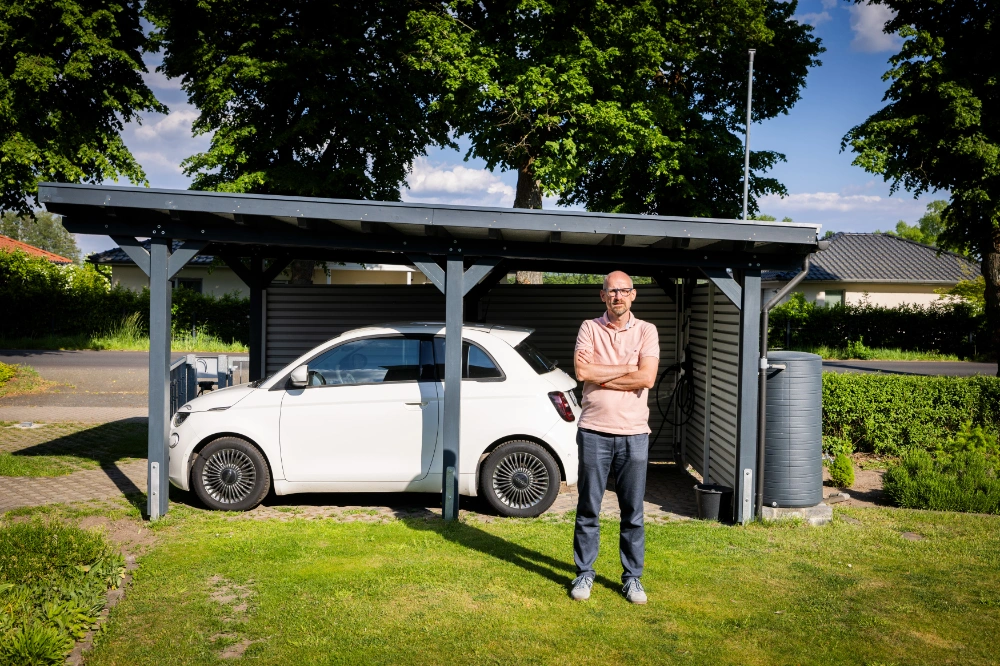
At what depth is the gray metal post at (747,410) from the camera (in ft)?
23.6

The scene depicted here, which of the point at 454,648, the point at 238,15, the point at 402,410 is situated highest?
the point at 238,15

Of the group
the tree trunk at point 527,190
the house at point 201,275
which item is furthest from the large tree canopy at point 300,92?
the house at point 201,275

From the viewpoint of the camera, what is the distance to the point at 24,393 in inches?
635

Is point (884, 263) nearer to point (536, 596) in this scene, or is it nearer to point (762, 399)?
point (762, 399)

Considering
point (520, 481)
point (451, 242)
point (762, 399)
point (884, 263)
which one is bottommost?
Result: point (520, 481)

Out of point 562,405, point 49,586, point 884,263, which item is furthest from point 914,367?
point 49,586

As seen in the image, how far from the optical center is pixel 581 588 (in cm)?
528

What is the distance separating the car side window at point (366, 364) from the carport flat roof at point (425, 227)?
94 centimetres

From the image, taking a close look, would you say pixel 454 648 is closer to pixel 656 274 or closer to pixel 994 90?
pixel 656 274

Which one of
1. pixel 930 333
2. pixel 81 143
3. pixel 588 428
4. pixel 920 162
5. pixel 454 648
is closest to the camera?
pixel 454 648

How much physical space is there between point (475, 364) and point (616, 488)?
265 cm

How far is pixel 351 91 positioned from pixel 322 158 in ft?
6.63

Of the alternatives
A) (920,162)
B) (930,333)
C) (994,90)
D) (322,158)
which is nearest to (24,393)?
(322,158)

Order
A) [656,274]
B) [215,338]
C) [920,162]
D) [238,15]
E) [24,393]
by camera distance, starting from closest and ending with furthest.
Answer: [656,274] < [24,393] < [920,162] < [238,15] < [215,338]
